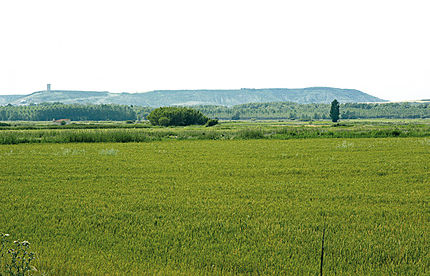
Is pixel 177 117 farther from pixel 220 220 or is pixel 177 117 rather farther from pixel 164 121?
pixel 220 220

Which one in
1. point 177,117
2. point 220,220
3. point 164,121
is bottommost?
point 164,121

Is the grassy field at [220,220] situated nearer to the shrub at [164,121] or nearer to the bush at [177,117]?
the shrub at [164,121]

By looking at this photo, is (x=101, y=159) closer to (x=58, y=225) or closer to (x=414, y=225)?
(x=58, y=225)

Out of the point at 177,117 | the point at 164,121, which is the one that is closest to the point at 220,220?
the point at 164,121

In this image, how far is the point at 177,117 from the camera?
123 m

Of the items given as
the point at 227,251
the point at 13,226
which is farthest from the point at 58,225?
the point at 227,251

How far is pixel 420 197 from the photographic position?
41.7 feet

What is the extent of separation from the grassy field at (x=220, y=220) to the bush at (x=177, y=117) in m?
103

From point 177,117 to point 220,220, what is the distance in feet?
374

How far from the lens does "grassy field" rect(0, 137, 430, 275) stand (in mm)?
7277

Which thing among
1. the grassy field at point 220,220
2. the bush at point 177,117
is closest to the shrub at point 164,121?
the bush at point 177,117

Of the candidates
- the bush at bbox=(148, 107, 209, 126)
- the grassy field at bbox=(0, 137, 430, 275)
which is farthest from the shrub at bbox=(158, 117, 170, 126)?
the grassy field at bbox=(0, 137, 430, 275)

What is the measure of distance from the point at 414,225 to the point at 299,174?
8.60 meters

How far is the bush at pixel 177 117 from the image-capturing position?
397ft
